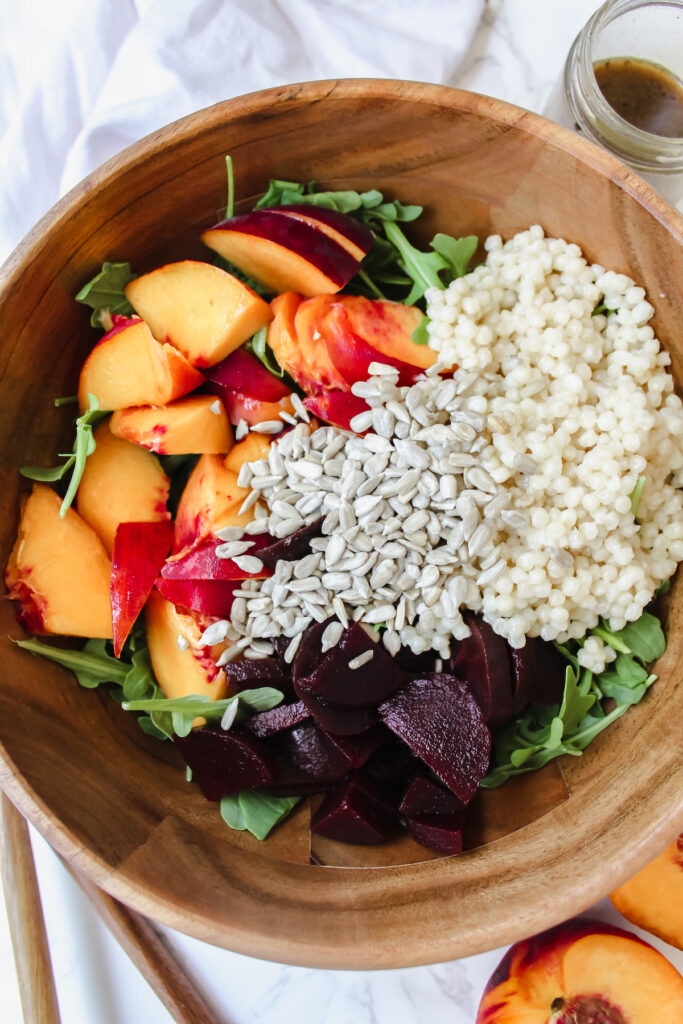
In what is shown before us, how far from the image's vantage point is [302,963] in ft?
4.10

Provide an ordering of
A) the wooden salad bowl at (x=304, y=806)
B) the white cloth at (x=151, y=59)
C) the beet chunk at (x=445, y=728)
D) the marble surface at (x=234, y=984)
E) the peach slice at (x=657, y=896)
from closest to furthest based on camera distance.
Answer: the wooden salad bowl at (x=304, y=806), the beet chunk at (x=445, y=728), the peach slice at (x=657, y=896), the marble surface at (x=234, y=984), the white cloth at (x=151, y=59)

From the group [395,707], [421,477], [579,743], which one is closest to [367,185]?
[421,477]

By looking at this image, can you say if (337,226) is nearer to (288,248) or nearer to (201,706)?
(288,248)

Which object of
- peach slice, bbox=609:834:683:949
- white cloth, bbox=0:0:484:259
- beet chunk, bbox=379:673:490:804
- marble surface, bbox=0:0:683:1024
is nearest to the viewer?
beet chunk, bbox=379:673:490:804

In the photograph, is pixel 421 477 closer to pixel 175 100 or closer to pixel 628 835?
pixel 628 835

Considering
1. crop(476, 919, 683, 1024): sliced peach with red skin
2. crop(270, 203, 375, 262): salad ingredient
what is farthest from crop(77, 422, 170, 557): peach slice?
crop(476, 919, 683, 1024): sliced peach with red skin

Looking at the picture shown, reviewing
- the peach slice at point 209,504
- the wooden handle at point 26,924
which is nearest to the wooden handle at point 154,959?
the wooden handle at point 26,924

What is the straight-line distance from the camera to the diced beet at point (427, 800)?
4.55 ft

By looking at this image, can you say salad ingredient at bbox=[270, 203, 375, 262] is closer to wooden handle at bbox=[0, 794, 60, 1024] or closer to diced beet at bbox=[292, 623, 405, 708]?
diced beet at bbox=[292, 623, 405, 708]

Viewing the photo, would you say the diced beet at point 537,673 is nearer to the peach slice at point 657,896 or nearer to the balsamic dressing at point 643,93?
the peach slice at point 657,896

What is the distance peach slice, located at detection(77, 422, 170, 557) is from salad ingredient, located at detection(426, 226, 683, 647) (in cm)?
55

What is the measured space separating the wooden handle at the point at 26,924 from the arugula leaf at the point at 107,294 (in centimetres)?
89

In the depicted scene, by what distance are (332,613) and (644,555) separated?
0.53 m

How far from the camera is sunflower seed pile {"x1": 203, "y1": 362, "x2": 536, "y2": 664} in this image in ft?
4.66
